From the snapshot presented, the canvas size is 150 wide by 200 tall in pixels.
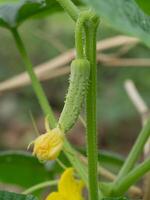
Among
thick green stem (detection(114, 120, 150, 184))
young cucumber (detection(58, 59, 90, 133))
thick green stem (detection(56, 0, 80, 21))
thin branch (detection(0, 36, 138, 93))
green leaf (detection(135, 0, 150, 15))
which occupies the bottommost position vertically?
thick green stem (detection(114, 120, 150, 184))

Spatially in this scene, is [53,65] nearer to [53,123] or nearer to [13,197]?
[53,123]

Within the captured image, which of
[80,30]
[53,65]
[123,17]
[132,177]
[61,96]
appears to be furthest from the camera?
[61,96]

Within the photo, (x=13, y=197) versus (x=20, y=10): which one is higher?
(x=20, y=10)

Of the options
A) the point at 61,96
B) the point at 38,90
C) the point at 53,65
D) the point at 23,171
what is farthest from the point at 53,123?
the point at 61,96

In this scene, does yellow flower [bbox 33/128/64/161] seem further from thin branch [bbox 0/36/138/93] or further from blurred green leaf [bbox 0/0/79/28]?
thin branch [bbox 0/36/138/93]

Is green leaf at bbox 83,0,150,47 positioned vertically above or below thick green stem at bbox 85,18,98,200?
above

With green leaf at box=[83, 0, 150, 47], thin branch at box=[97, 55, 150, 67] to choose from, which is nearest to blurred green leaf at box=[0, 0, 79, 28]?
green leaf at box=[83, 0, 150, 47]
